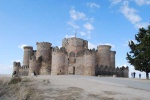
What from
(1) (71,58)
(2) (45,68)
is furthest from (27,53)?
(1) (71,58)

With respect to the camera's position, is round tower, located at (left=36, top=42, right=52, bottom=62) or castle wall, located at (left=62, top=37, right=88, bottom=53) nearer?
castle wall, located at (left=62, top=37, right=88, bottom=53)

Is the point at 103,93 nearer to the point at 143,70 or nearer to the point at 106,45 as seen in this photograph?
the point at 143,70

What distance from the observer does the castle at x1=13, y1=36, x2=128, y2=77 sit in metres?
45.2

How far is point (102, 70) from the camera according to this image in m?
50.7

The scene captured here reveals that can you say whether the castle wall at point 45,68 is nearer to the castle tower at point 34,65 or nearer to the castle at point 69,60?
the castle at point 69,60

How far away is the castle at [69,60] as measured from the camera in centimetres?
4516

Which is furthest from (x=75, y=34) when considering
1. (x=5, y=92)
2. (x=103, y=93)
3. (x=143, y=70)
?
(x=103, y=93)

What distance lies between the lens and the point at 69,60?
1908 inches

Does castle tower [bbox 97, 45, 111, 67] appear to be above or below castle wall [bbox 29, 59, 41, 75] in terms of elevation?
above

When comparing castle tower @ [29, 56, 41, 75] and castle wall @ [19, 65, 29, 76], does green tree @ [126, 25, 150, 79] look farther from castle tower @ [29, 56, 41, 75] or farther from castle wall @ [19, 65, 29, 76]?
castle wall @ [19, 65, 29, 76]

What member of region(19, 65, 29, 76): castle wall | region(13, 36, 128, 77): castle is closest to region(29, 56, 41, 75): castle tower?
region(13, 36, 128, 77): castle

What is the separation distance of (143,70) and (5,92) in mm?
23627

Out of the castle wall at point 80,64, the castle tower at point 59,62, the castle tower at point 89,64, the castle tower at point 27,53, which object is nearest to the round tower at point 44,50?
the castle tower at point 27,53

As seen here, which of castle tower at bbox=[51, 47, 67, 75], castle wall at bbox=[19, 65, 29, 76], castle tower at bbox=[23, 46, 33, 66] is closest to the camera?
castle tower at bbox=[51, 47, 67, 75]
